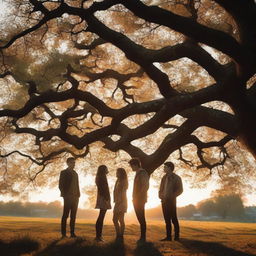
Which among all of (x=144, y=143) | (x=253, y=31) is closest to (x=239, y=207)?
(x=144, y=143)

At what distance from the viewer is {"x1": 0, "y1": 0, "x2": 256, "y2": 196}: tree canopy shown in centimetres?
835

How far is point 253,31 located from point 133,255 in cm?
573

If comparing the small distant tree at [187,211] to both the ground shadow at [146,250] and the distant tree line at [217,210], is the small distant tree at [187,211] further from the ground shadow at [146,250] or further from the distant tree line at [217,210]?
the ground shadow at [146,250]

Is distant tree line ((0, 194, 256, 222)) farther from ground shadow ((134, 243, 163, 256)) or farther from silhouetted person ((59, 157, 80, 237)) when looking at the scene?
ground shadow ((134, 243, 163, 256))

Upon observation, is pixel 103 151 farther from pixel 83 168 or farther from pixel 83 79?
pixel 83 79

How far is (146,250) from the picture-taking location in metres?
7.93

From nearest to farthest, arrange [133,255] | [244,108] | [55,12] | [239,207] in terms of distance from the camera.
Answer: [133,255], [55,12], [244,108], [239,207]

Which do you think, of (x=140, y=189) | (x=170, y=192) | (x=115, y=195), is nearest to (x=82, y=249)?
(x=115, y=195)

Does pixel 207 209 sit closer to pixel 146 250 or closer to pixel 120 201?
pixel 120 201

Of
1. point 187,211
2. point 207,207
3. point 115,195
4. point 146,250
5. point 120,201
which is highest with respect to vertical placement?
point 207,207

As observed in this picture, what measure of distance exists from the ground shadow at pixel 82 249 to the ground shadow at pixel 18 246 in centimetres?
34

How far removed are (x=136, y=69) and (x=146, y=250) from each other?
11051mm

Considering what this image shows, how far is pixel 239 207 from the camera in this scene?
119 meters

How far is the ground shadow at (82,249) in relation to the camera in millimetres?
7176
